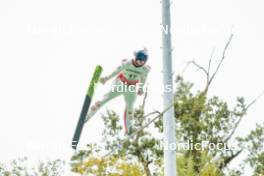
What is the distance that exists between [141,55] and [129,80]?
0.50 meters

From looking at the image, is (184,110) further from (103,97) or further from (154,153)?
(103,97)

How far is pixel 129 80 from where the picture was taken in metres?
7.07

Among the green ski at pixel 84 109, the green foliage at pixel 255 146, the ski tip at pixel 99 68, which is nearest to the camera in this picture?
the ski tip at pixel 99 68

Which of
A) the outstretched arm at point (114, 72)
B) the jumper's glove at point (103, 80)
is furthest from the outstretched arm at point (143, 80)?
the jumper's glove at point (103, 80)

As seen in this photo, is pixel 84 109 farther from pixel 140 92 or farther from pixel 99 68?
pixel 140 92

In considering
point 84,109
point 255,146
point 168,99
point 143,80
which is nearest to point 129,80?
point 143,80

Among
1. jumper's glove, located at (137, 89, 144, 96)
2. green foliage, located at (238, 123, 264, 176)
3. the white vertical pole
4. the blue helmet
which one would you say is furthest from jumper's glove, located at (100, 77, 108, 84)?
green foliage, located at (238, 123, 264, 176)

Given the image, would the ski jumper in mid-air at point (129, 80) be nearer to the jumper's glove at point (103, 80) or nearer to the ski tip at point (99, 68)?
the jumper's glove at point (103, 80)

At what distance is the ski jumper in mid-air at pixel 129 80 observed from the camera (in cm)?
680

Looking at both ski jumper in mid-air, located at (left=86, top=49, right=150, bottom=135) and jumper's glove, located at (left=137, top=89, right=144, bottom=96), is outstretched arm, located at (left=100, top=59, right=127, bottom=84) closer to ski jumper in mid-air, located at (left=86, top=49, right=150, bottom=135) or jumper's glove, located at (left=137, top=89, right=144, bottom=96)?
ski jumper in mid-air, located at (left=86, top=49, right=150, bottom=135)

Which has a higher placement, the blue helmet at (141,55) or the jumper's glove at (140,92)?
the blue helmet at (141,55)

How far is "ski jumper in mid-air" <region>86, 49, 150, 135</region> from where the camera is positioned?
680 cm

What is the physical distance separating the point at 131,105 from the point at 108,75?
33.4 inches

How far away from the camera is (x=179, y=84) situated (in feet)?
68.9
